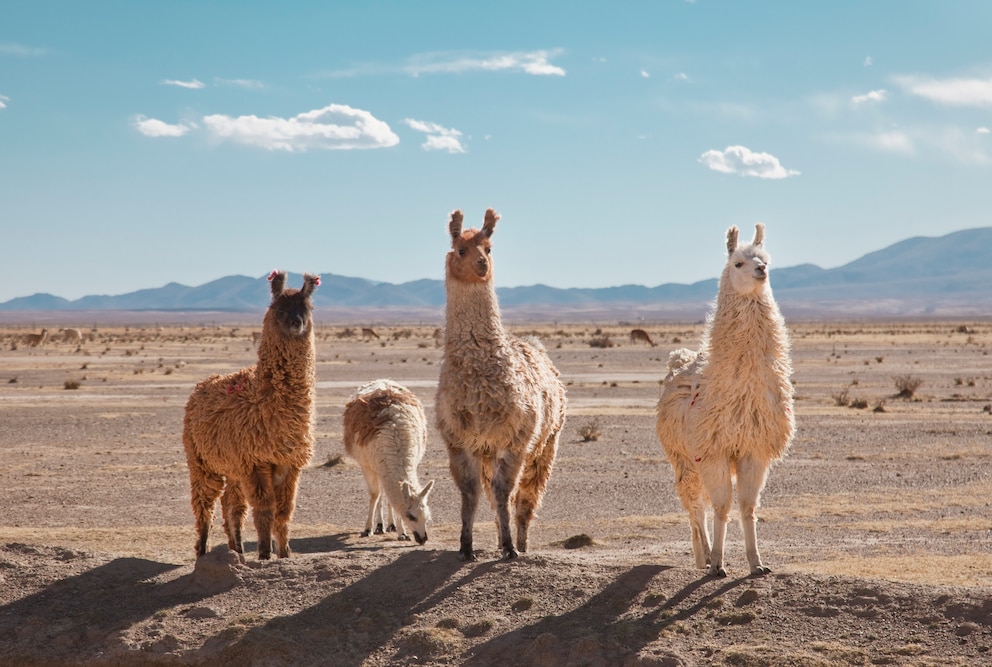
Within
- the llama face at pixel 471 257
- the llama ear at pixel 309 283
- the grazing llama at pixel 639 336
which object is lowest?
the grazing llama at pixel 639 336

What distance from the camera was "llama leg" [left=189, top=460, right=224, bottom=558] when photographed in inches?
365

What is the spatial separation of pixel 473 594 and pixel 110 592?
294 cm

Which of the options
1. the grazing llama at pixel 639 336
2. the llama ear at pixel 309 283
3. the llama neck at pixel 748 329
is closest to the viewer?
the llama neck at pixel 748 329

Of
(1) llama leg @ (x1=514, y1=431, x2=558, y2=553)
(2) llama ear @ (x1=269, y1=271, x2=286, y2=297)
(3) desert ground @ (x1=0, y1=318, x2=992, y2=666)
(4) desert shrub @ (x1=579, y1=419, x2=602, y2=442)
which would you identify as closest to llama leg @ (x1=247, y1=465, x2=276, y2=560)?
(3) desert ground @ (x1=0, y1=318, x2=992, y2=666)

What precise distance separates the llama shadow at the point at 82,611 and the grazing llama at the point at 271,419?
91cm

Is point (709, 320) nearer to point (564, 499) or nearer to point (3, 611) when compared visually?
point (3, 611)

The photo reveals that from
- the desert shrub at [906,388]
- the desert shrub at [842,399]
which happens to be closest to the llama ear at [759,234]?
the desert shrub at [842,399]

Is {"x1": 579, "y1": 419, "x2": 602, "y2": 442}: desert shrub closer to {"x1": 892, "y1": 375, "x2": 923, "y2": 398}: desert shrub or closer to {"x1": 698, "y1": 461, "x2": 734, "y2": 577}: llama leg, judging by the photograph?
{"x1": 892, "y1": 375, "x2": 923, "y2": 398}: desert shrub

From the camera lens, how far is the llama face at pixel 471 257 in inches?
320

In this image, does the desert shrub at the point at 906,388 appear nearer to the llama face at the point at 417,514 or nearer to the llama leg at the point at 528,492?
the llama face at the point at 417,514

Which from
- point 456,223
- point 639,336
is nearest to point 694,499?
point 456,223

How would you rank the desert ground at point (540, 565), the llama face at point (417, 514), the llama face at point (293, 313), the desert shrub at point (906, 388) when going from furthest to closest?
the desert shrub at point (906, 388)
the llama face at point (417, 514)
the llama face at point (293, 313)
the desert ground at point (540, 565)

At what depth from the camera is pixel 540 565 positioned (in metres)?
7.86

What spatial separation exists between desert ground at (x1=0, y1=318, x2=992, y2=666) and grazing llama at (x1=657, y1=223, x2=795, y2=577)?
61 centimetres
